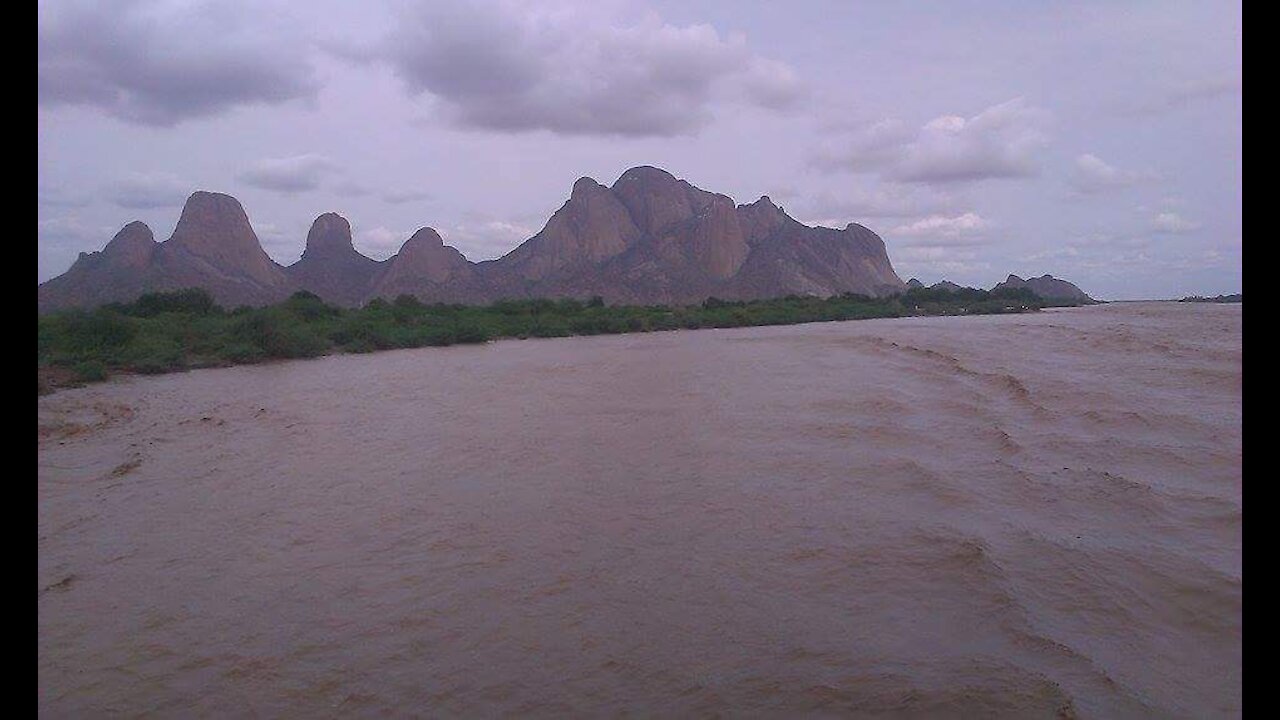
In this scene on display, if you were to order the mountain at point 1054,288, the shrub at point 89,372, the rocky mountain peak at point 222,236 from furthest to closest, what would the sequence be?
the mountain at point 1054,288, the rocky mountain peak at point 222,236, the shrub at point 89,372

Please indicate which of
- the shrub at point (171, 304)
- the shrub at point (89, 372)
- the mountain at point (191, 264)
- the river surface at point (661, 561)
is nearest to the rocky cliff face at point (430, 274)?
the mountain at point (191, 264)

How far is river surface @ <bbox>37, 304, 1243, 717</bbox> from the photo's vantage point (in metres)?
4.08

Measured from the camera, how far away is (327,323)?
30.5 meters

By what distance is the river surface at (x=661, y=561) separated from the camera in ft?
13.4

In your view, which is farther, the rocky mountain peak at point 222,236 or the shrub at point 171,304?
the rocky mountain peak at point 222,236

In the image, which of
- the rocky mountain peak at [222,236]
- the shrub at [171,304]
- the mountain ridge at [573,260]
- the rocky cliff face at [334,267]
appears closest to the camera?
the shrub at [171,304]

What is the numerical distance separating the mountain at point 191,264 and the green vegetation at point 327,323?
9.52 metres

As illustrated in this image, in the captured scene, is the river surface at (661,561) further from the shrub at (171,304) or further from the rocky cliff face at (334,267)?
the rocky cliff face at (334,267)

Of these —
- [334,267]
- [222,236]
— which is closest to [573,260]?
[334,267]

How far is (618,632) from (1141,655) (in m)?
2.52

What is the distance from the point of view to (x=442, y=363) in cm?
2322
